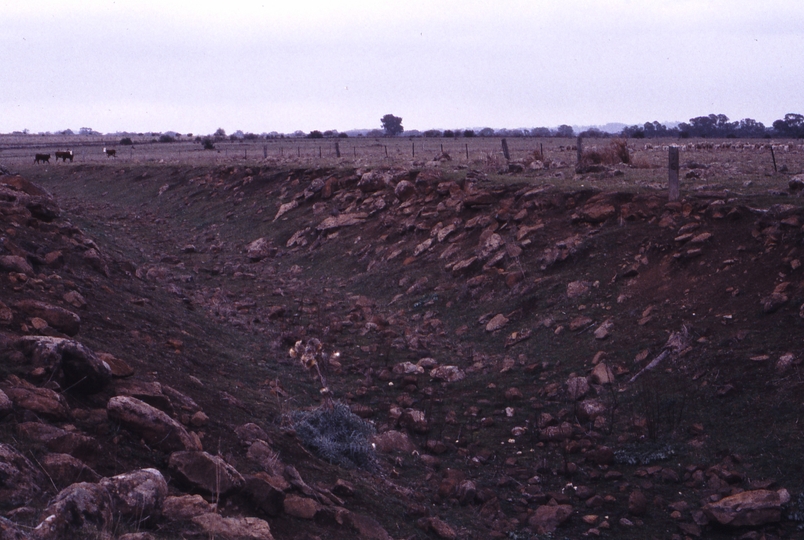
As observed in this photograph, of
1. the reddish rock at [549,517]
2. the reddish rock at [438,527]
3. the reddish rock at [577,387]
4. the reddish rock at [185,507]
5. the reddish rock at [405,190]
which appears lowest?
the reddish rock at [549,517]

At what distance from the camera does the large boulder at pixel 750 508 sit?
16.7 ft

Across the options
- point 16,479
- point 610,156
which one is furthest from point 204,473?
point 610,156

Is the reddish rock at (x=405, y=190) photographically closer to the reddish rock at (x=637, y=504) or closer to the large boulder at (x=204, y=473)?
the reddish rock at (x=637, y=504)

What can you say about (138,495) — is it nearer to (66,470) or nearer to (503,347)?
(66,470)

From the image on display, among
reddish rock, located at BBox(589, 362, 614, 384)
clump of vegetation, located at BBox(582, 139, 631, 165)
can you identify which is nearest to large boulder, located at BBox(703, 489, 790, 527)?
reddish rock, located at BBox(589, 362, 614, 384)

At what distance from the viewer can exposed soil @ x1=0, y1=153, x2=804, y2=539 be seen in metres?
5.52

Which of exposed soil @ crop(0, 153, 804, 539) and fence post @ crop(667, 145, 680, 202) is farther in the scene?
fence post @ crop(667, 145, 680, 202)

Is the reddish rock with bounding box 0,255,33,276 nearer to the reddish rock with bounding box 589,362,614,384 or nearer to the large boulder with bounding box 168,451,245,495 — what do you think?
the large boulder with bounding box 168,451,245,495

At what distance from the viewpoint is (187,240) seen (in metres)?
19.1

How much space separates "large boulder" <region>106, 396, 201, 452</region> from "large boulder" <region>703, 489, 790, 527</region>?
3.94 metres

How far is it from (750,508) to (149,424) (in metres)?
4.46

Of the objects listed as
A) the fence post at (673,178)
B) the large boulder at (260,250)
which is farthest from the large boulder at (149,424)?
the large boulder at (260,250)

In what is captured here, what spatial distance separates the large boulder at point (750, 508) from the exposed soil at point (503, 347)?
9cm

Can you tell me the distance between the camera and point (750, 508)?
5.14 meters
